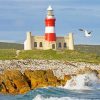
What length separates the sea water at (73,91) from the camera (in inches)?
1353

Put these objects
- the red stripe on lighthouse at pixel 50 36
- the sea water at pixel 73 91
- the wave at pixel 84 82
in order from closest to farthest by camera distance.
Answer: the sea water at pixel 73 91
the wave at pixel 84 82
the red stripe on lighthouse at pixel 50 36

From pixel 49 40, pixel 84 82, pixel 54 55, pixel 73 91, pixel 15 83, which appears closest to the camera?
pixel 15 83

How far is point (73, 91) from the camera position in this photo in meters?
38.6

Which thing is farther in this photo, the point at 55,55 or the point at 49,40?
the point at 49,40

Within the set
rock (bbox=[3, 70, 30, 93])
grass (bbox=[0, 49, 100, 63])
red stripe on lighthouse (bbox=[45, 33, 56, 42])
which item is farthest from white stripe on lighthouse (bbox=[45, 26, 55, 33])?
rock (bbox=[3, 70, 30, 93])

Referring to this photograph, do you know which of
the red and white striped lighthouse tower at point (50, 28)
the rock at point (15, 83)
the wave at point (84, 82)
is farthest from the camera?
the red and white striped lighthouse tower at point (50, 28)

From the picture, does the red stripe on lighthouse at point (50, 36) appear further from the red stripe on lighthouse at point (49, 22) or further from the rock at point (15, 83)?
the rock at point (15, 83)

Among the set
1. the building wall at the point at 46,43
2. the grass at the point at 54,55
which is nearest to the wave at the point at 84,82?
the grass at the point at 54,55

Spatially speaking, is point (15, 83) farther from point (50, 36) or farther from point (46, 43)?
point (46, 43)

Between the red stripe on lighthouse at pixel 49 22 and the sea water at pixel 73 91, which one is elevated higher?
the red stripe on lighthouse at pixel 49 22

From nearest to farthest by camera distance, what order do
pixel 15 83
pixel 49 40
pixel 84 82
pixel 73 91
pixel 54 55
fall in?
pixel 15 83 → pixel 73 91 → pixel 84 82 → pixel 54 55 → pixel 49 40

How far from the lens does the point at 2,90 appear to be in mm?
37781

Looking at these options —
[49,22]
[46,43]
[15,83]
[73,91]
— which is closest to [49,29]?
[49,22]

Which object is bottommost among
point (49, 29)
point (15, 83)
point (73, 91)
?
point (73, 91)
